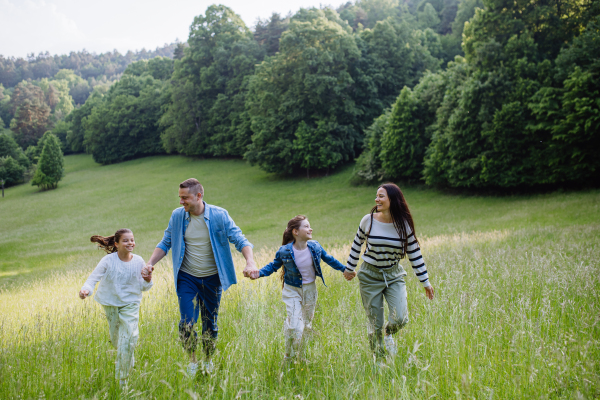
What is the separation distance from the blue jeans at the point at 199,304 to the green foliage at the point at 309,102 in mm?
34166

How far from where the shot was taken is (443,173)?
29.4 metres

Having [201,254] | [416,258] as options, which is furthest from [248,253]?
[416,258]

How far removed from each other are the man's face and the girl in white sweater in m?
0.67

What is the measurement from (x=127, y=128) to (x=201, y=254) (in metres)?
67.7

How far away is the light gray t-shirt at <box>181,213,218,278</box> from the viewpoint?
4.55 metres

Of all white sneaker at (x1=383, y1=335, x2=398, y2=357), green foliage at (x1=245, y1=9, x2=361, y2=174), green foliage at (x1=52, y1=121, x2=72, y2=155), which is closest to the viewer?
white sneaker at (x1=383, y1=335, x2=398, y2=357)

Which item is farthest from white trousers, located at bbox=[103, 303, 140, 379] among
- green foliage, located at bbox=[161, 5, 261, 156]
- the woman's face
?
green foliage, located at bbox=[161, 5, 261, 156]

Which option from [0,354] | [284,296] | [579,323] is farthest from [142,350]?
[579,323]

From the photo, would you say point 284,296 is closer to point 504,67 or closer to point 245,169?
point 504,67

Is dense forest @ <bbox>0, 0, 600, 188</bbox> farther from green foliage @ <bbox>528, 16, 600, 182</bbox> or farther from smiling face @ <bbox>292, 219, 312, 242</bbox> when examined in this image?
smiling face @ <bbox>292, 219, 312, 242</bbox>

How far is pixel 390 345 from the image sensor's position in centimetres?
412

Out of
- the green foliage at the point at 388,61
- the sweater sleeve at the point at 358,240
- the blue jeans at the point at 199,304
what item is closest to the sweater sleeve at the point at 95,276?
the blue jeans at the point at 199,304

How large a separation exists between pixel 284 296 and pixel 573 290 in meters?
4.18

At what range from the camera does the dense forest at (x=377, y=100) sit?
2375cm
